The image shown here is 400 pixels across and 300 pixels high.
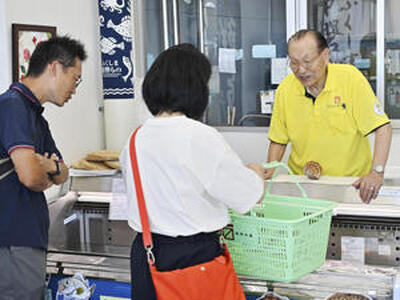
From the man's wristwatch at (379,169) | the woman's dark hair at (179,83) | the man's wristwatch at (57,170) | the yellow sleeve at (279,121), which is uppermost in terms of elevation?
the woman's dark hair at (179,83)

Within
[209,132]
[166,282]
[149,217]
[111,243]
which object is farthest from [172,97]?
[111,243]

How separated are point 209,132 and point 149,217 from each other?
0.95 feet

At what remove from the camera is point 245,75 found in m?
4.89

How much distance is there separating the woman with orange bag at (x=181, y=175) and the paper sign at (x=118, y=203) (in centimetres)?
67

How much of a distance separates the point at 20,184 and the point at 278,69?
128 inches

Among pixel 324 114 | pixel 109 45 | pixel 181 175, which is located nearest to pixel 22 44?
pixel 109 45

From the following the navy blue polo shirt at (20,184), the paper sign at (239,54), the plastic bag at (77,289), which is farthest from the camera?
the paper sign at (239,54)

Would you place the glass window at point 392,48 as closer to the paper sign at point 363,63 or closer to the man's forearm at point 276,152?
the paper sign at point 363,63

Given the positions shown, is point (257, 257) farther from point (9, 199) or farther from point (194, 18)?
point (194, 18)

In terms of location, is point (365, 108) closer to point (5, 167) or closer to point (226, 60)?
point (5, 167)

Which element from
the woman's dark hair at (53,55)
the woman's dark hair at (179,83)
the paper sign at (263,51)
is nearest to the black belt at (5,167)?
the woman's dark hair at (53,55)

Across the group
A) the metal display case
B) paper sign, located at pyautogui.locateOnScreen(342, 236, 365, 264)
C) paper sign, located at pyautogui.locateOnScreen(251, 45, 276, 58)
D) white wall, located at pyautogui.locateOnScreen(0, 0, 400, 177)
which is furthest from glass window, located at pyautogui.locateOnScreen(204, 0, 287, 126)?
paper sign, located at pyautogui.locateOnScreen(342, 236, 365, 264)

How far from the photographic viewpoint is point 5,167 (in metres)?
1.78

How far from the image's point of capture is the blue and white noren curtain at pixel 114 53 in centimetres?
350
